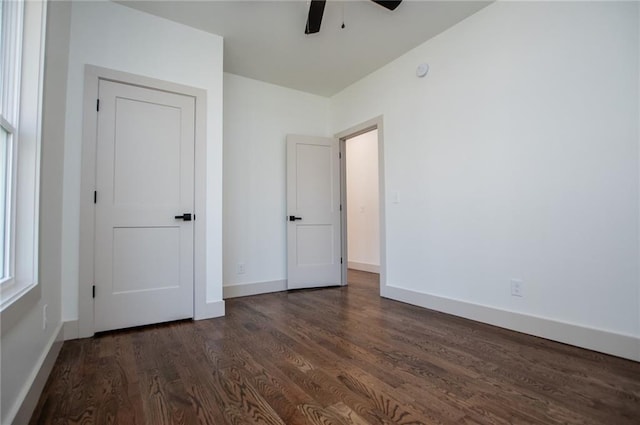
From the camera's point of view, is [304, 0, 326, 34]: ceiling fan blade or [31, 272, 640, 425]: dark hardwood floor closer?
[31, 272, 640, 425]: dark hardwood floor

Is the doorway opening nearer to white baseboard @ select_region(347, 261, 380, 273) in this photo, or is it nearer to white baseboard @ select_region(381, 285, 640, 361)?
white baseboard @ select_region(347, 261, 380, 273)

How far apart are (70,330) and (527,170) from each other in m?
3.55

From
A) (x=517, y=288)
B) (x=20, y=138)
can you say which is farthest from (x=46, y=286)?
(x=517, y=288)

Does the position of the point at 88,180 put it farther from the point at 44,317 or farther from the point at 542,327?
the point at 542,327

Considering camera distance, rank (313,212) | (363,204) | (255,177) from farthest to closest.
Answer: (363,204), (313,212), (255,177)

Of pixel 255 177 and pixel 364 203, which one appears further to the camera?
pixel 364 203

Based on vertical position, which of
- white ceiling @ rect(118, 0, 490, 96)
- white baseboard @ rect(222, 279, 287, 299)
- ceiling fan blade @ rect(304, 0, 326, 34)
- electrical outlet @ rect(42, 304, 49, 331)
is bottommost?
white baseboard @ rect(222, 279, 287, 299)

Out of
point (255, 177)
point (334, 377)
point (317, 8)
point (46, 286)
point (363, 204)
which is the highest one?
point (317, 8)

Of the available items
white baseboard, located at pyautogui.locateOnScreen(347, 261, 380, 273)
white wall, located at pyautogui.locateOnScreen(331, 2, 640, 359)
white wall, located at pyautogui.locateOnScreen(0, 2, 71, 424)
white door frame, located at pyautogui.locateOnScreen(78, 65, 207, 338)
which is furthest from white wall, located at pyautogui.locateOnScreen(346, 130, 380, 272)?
white wall, located at pyautogui.locateOnScreen(0, 2, 71, 424)

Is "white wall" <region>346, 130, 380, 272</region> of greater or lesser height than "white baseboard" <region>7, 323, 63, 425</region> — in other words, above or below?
above

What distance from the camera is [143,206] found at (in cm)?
259

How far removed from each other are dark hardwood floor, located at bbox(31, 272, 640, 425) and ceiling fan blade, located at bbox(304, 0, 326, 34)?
7.81 ft

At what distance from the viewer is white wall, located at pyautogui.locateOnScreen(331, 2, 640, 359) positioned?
1.95 meters

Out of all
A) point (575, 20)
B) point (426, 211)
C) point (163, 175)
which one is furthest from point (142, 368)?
point (575, 20)
